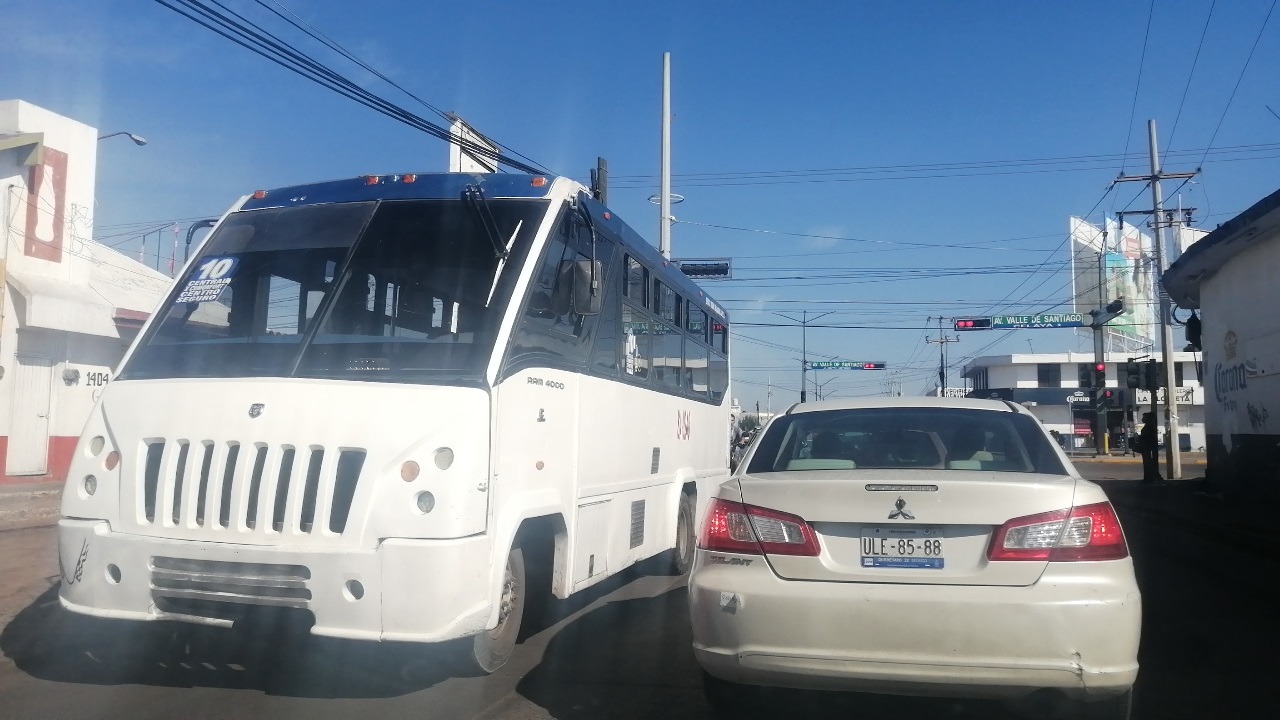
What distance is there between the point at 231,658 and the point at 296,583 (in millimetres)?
1486

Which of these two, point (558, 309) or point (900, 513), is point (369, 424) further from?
point (900, 513)

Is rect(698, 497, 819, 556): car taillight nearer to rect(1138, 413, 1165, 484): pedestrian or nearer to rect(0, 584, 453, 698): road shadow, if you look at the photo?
rect(0, 584, 453, 698): road shadow

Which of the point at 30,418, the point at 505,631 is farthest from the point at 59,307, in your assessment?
the point at 505,631

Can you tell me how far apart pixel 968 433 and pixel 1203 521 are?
37.6 ft

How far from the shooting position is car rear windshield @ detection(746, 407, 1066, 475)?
16.6 feet

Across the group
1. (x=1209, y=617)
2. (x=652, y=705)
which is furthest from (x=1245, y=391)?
(x=652, y=705)

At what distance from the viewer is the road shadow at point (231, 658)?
5289mm

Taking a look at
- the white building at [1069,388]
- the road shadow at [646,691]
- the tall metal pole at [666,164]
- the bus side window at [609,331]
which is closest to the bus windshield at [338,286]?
the bus side window at [609,331]

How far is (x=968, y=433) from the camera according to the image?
17.5 ft

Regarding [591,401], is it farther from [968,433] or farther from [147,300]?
[147,300]

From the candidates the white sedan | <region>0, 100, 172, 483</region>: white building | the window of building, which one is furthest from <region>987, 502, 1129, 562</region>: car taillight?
the window of building

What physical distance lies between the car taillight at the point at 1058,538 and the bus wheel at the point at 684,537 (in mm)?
5401

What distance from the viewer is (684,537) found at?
32.2ft

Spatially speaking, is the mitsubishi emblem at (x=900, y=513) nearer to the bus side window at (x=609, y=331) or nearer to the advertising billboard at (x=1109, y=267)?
the bus side window at (x=609, y=331)
